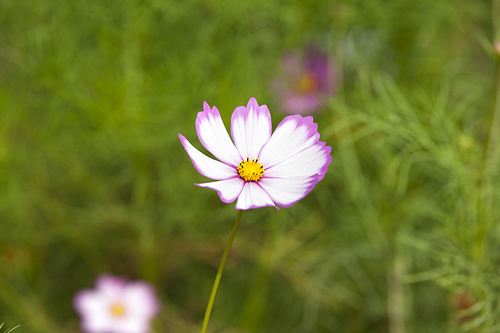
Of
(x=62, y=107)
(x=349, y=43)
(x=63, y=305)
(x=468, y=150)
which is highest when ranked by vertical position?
(x=349, y=43)

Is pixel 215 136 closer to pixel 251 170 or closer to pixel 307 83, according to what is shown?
pixel 251 170

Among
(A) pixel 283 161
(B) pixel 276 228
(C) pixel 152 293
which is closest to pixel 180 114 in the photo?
(B) pixel 276 228

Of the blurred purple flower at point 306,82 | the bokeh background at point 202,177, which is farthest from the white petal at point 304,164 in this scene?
the blurred purple flower at point 306,82

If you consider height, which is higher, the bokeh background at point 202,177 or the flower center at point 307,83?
the flower center at point 307,83

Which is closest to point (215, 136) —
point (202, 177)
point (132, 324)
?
Answer: point (202, 177)

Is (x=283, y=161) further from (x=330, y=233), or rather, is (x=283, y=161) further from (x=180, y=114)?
(x=330, y=233)

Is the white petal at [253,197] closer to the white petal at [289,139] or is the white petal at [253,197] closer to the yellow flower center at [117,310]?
the white petal at [289,139]

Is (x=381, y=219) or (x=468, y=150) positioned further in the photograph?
(x=381, y=219)
